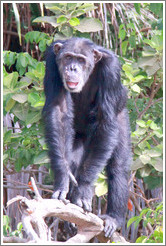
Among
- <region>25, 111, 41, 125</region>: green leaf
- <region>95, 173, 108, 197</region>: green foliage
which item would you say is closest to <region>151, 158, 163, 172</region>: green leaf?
<region>95, 173, 108, 197</region>: green foliage

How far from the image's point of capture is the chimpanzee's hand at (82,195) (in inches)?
144

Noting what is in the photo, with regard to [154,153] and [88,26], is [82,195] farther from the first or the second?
[88,26]

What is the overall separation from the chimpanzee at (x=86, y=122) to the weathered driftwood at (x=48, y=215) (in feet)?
0.99

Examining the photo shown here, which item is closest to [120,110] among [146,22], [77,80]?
[77,80]

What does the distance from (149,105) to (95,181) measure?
106 cm

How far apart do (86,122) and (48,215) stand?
5.39 feet

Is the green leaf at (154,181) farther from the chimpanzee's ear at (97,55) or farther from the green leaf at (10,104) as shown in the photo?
the green leaf at (10,104)

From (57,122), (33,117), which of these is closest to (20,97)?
(33,117)

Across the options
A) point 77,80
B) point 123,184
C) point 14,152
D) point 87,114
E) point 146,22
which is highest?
point 146,22

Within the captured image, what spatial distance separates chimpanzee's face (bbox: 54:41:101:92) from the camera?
13.1ft

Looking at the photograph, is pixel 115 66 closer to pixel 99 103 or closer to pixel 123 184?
pixel 99 103

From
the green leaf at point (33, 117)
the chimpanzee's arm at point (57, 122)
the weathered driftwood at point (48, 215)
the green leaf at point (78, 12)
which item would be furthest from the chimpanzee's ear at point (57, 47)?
the weathered driftwood at point (48, 215)

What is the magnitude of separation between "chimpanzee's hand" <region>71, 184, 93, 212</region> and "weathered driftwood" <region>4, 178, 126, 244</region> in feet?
0.67

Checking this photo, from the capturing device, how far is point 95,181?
4098 millimetres
